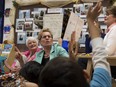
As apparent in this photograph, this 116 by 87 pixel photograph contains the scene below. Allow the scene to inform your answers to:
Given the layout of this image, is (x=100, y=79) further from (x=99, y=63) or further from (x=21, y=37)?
(x=21, y=37)

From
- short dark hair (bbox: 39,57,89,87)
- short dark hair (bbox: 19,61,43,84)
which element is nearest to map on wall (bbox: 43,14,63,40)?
short dark hair (bbox: 19,61,43,84)

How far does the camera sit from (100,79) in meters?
0.86

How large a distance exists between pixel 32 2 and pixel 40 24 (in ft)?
1.44

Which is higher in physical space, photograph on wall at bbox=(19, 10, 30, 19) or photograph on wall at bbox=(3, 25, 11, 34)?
photograph on wall at bbox=(19, 10, 30, 19)

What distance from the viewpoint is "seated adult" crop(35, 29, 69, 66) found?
2762 mm

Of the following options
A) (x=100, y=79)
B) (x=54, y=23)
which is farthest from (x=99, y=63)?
(x=54, y=23)

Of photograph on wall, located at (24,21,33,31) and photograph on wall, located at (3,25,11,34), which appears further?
photograph on wall, located at (3,25,11,34)

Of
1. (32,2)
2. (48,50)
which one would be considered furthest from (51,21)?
(48,50)

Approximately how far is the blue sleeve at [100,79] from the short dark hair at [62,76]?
0.15 m

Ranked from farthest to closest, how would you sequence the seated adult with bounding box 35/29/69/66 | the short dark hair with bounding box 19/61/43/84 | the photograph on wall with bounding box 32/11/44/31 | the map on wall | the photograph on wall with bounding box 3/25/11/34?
1. the photograph on wall with bounding box 3/25/11/34
2. the photograph on wall with bounding box 32/11/44/31
3. the map on wall
4. the seated adult with bounding box 35/29/69/66
5. the short dark hair with bounding box 19/61/43/84

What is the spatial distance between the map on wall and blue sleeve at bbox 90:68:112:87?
3.24m

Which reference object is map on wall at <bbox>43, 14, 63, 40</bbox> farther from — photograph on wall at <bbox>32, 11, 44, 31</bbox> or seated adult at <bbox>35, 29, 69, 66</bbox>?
seated adult at <bbox>35, 29, 69, 66</bbox>

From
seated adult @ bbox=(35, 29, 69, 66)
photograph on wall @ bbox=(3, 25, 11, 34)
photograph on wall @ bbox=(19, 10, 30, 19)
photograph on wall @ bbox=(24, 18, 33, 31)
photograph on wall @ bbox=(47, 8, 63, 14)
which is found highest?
photograph on wall @ bbox=(47, 8, 63, 14)

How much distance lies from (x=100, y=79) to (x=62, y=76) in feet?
0.72
